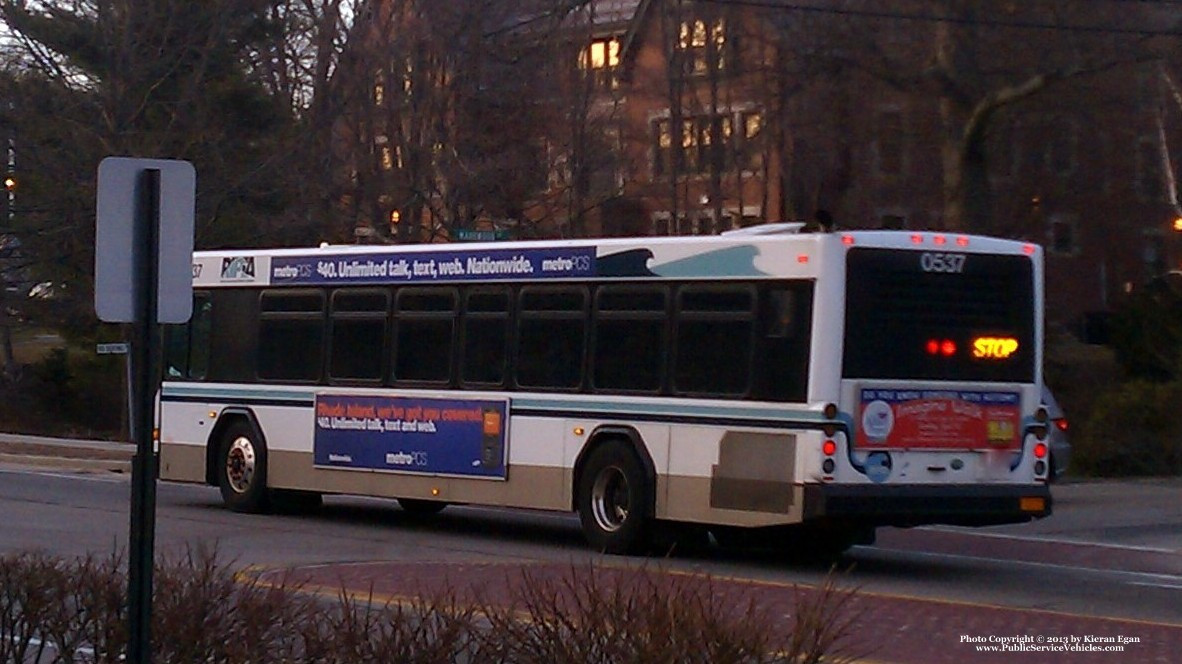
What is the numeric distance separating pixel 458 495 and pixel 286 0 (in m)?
22.0

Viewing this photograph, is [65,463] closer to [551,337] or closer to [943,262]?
[551,337]

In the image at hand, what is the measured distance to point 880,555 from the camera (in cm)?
1711

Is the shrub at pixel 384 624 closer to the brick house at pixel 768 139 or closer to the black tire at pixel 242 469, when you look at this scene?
the black tire at pixel 242 469

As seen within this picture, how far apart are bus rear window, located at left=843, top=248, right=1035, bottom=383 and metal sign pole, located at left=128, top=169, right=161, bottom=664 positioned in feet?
28.2

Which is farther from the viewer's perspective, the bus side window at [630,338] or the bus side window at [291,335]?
the bus side window at [291,335]

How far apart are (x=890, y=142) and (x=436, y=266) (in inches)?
640

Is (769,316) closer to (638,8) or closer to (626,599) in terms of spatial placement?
(626,599)

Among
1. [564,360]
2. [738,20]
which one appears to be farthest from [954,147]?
[564,360]

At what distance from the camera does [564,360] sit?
1662 centimetres

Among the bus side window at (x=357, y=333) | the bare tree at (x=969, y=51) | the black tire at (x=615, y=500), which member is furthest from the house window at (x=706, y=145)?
the black tire at (x=615, y=500)

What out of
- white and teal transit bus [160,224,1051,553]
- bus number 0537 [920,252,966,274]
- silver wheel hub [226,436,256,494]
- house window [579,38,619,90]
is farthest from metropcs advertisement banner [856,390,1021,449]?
house window [579,38,619,90]

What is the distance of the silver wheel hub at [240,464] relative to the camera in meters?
19.7

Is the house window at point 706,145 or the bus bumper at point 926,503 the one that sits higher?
the house window at point 706,145

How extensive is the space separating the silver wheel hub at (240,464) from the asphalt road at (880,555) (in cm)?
35
